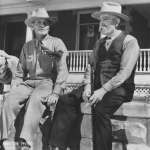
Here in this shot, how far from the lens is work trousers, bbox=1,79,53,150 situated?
371 centimetres

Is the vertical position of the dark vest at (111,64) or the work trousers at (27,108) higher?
the dark vest at (111,64)

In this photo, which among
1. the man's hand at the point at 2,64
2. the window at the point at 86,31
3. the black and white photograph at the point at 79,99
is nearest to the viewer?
the black and white photograph at the point at 79,99

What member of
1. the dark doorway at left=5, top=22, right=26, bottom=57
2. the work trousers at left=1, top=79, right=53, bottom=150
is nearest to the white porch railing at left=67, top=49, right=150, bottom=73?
the dark doorway at left=5, top=22, right=26, bottom=57

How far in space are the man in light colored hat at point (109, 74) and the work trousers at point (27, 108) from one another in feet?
1.41

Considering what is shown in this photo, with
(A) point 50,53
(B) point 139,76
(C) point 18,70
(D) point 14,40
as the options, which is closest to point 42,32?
(A) point 50,53

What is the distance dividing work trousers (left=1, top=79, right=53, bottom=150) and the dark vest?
1.84ft

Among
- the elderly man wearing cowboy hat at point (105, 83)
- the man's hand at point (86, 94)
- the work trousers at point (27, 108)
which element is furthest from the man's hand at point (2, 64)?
the man's hand at point (86, 94)

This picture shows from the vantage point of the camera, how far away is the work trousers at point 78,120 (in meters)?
3.39

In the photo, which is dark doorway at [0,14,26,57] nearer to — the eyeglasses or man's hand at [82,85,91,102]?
the eyeglasses

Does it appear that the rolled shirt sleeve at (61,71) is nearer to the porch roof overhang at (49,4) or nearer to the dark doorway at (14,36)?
the porch roof overhang at (49,4)

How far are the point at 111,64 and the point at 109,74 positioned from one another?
0.30 feet

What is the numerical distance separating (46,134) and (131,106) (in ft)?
2.80

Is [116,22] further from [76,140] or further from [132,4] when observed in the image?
[132,4]

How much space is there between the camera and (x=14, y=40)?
62.1 feet
